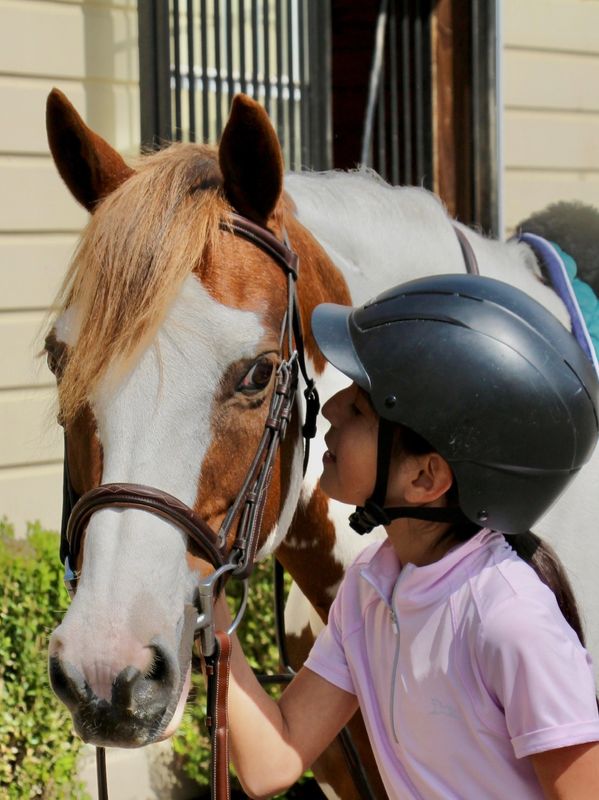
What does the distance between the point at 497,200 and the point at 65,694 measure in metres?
4.46

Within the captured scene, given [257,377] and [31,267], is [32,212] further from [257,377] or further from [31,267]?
[257,377]

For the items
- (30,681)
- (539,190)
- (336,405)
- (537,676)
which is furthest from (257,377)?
(539,190)

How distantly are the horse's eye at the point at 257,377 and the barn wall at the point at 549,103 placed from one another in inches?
167

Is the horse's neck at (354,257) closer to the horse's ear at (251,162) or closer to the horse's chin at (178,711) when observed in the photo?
the horse's ear at (251,162)

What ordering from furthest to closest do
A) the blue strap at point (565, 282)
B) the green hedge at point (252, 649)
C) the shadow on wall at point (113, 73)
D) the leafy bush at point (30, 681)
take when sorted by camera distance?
the shadow on wall at point (113, 73)
the green hedge at point (252, 649)
the leafy bush at point (30, 681)
the blue strap at point (565, 282)

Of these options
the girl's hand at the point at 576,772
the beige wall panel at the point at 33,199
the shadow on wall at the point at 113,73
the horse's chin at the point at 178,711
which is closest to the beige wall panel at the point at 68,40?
the shadow on wall at the point at 113,73

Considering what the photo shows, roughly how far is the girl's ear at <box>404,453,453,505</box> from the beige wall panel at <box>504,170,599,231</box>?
4.37 metres

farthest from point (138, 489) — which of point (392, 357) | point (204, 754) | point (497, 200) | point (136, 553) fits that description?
point (497, 200)

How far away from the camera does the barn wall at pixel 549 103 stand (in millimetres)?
5742

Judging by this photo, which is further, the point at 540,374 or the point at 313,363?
the point at 313,363

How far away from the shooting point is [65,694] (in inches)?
58.5

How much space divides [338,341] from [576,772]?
2.28 ft

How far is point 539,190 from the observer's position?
5875 mm

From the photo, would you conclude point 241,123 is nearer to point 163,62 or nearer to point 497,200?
point 163,62
